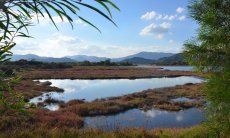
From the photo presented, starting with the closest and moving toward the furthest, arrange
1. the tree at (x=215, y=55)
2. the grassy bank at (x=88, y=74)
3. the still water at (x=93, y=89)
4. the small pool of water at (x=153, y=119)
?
the tree at (x=215, y=55) < the small pool of water at (x=153, y=119) < the still water at (x=93, y=89) < the grassy bank at (x=88, y=74)

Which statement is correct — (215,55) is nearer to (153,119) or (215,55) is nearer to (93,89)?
(153,119)

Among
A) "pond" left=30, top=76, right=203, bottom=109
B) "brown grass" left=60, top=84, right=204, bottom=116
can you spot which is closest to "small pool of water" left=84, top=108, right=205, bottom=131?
"brown grass" left=60, top=84, right=204, bottom=116

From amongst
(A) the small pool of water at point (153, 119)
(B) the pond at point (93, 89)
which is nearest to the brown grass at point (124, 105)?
(A) the small pool of water at point (153, 119)

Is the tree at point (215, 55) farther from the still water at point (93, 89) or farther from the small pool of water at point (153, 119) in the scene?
the still water at point (93, 89)

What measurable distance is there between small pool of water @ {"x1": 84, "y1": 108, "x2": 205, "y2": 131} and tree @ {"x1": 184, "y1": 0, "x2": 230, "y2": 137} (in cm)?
1403

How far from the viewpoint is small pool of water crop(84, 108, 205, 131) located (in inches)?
1213

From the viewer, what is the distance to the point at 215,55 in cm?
1572

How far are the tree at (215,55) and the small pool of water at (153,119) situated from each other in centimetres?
1403

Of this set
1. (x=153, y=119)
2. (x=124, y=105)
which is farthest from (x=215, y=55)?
(x=124, y=105)

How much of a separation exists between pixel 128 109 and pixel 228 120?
2594cm

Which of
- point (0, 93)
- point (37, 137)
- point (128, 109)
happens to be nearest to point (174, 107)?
point (128, 109)

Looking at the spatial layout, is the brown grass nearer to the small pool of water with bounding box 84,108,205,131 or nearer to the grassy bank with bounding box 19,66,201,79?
the small pool of water with bounding box 84,108,205,131

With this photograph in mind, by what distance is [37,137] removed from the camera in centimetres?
1357

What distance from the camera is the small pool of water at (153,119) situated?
30.8m
